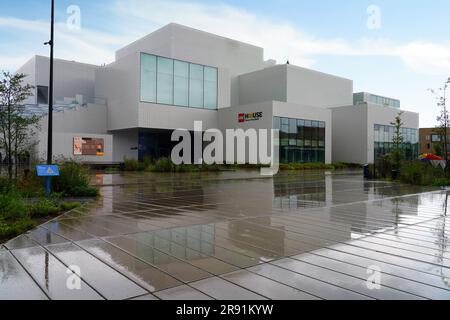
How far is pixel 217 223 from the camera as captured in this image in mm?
8477

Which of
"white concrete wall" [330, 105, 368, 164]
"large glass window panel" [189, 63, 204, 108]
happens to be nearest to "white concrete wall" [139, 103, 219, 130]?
"large glass window panel" [189, 63, 204, 108]

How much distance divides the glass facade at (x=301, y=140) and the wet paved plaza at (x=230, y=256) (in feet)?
107

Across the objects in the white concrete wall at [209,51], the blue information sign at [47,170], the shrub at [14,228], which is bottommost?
the shrub at [14,228]

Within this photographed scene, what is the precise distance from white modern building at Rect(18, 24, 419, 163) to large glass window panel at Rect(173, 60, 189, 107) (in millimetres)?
114

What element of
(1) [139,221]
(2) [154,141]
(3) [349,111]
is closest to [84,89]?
(2) [154,141]

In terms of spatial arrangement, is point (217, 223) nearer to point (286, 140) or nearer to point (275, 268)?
point (275, 268)

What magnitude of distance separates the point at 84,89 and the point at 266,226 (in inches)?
2086

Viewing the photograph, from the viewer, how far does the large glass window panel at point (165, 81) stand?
4131cm

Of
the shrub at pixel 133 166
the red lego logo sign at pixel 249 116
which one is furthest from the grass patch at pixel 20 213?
the red lego logo sign at pixel 249 116

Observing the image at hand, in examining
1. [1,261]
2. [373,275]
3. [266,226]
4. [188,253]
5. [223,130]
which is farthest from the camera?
[223,130]

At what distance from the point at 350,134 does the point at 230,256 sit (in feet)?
164

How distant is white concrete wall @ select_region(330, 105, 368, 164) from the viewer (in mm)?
51031

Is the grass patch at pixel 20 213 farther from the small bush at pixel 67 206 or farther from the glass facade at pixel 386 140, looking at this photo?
the glass facade at pixel 386 140

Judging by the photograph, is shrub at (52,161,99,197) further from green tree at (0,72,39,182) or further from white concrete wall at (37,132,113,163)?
white concrete wall at (37,132,113,163)
